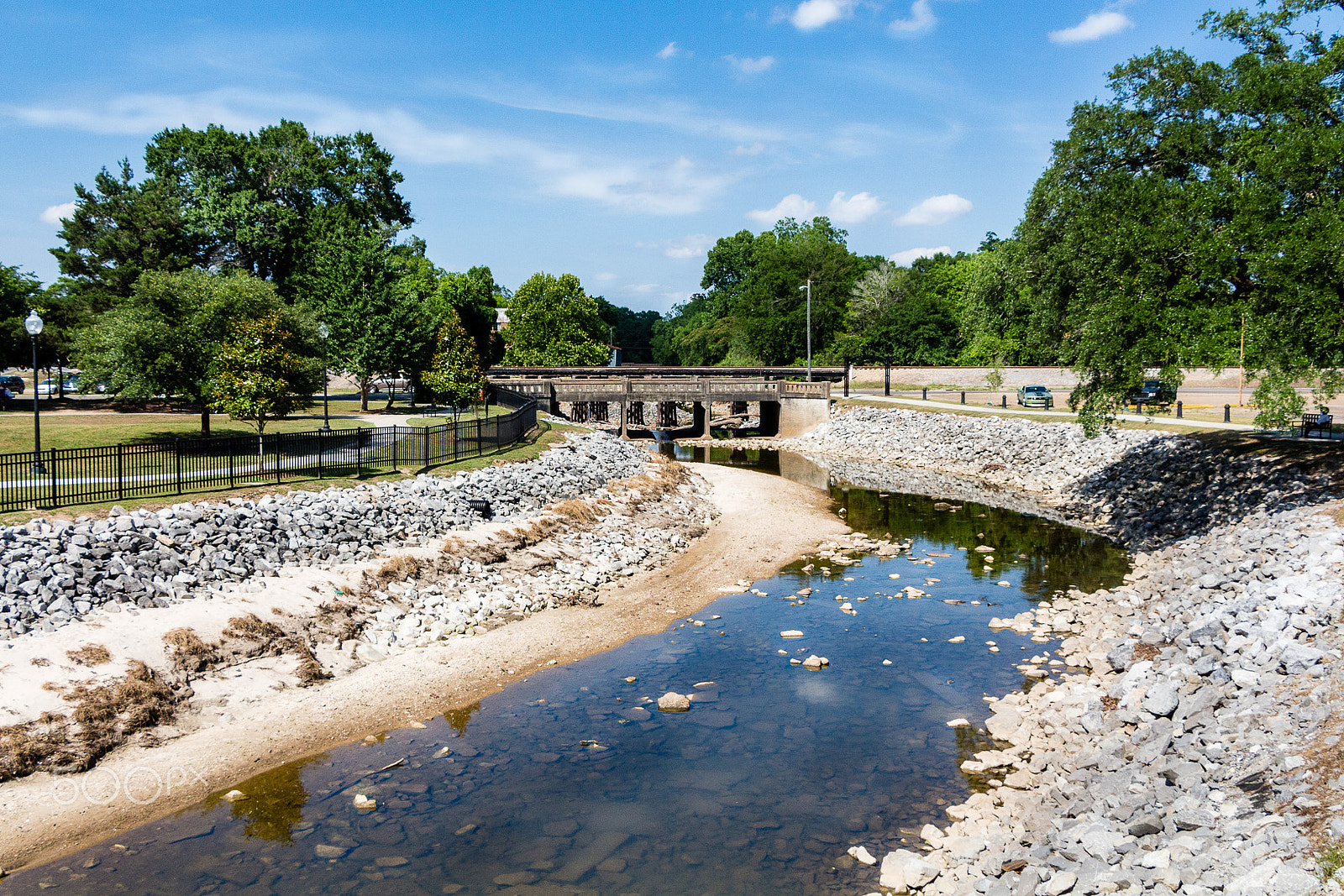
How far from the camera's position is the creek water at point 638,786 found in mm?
9711

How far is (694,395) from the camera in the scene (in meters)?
58.2

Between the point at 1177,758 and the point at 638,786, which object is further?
the point at 638,786

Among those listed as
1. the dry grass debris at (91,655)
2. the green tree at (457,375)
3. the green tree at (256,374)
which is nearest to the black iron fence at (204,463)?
the green tree at (256,374)

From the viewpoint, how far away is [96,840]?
10430mm

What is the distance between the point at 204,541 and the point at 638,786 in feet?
39.2

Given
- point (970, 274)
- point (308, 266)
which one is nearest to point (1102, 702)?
point (308, 266)

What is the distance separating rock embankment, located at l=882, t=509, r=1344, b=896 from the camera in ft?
26.3

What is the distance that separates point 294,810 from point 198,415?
3608 centimetres

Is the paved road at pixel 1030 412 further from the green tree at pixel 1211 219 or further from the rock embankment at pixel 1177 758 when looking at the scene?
the rock embankment at pixel 1177 758

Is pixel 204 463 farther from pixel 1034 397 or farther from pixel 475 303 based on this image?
pixel 475 303

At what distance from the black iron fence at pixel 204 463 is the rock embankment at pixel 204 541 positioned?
1681 mm

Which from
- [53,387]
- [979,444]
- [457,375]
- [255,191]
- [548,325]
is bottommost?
[979,444]

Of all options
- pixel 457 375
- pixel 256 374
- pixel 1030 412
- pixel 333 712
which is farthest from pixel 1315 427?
pixel 457 375

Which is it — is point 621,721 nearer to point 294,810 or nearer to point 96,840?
point 294,810
